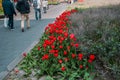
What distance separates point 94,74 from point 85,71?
0.21m

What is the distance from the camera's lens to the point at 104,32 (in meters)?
7.67

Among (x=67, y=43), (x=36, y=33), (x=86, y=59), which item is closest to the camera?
(x=86, y=59)

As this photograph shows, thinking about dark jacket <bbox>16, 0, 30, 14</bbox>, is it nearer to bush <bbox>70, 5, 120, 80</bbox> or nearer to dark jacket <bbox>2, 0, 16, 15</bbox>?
dark jacket <bbox>2, 0, 16, 15</bbox>

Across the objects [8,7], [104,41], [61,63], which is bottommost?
[61,63]

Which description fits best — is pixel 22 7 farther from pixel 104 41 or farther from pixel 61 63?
pixel 61 63

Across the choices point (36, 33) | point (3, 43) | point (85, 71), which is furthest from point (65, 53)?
point (36, 33)

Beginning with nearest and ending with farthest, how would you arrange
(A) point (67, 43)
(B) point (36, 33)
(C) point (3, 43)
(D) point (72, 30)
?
(A) point (67, 43), (D) point (72, 30), (C) point (3, 43), (B) point (36, 33)

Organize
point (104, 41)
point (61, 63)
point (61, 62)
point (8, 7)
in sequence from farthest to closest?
point (8, 7), point (104, 41), point (61, 63), point (61, 62)

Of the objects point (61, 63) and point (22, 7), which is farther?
point (22, 7)

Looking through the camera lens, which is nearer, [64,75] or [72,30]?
[64,75]

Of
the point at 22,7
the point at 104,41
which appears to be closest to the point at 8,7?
the point at 22,7

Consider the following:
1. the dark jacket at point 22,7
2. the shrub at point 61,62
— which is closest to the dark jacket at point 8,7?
the dark jacket at point 22,7

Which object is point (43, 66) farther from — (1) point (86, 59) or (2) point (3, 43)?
(2) point (3, 43)

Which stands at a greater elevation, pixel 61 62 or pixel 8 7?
pixel 8 7
